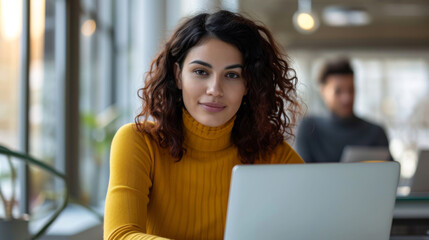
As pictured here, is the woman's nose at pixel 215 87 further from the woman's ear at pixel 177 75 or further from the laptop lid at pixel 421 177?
the laptop lid at pixel 421 177

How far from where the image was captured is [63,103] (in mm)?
3824

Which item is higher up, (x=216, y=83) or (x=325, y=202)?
(x=216, y=83)

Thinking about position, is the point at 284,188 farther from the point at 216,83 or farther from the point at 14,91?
the point at 14,91

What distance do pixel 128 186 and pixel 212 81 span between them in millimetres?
343

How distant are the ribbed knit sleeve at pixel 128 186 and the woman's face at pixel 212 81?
0.18 metres

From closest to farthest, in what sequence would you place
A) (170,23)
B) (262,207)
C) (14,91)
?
(262,207) → (14,91) → (170,23)

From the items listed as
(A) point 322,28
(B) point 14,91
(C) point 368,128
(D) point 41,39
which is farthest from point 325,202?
(A) point 322,28

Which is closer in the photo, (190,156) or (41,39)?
(190,156)

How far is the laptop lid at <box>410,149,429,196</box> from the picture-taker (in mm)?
2428

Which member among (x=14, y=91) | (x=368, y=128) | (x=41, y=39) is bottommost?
(x=368, y=128)

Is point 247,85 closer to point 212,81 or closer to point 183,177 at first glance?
point 212,81

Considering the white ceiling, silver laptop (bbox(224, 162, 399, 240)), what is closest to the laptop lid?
silver laptop (bbox(224, 162, 399, 240))

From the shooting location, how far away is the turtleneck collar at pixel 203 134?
158 centimetres

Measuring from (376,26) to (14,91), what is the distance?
7380mm
